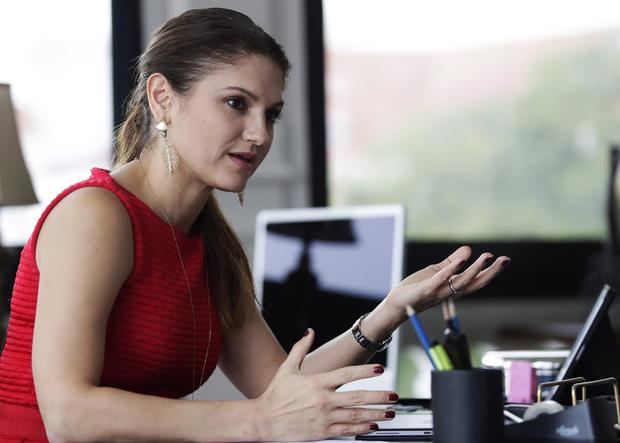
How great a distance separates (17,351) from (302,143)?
183cm

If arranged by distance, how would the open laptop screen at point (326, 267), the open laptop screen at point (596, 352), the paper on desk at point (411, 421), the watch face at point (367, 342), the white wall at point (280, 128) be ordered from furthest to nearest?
the white wall at point (280, 128) < the open laptop screen at point (326, 267) < the watch face at point (367, 342) < the open laptop screen at point (596, 352) < the paper on desk at point (411, 421)

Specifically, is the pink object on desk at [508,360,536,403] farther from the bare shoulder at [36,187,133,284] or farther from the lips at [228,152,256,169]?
the bare shoulder at [36,187,133,284]

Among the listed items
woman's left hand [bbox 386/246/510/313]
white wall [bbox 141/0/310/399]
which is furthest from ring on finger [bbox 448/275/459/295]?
white wall [bbox 141/0/310/399]

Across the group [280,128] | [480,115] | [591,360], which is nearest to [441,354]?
[591,360]

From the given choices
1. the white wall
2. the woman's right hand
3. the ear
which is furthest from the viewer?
the white wall

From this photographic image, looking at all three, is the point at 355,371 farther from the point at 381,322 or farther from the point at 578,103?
the point at 578,103

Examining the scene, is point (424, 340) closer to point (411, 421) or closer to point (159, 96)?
point (411, 421)

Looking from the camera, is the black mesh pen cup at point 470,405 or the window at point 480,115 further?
the window at point 480,115

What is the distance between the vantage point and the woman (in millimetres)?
1217

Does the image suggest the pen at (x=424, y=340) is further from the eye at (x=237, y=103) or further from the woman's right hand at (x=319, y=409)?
the eye at (x=237, y=103)

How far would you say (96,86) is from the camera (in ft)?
10.00

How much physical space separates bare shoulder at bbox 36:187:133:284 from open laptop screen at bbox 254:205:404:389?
24.4 inches

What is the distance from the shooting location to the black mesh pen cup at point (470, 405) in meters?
1.04

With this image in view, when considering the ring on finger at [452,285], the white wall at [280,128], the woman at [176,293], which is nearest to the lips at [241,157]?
the woman at [176,293]
